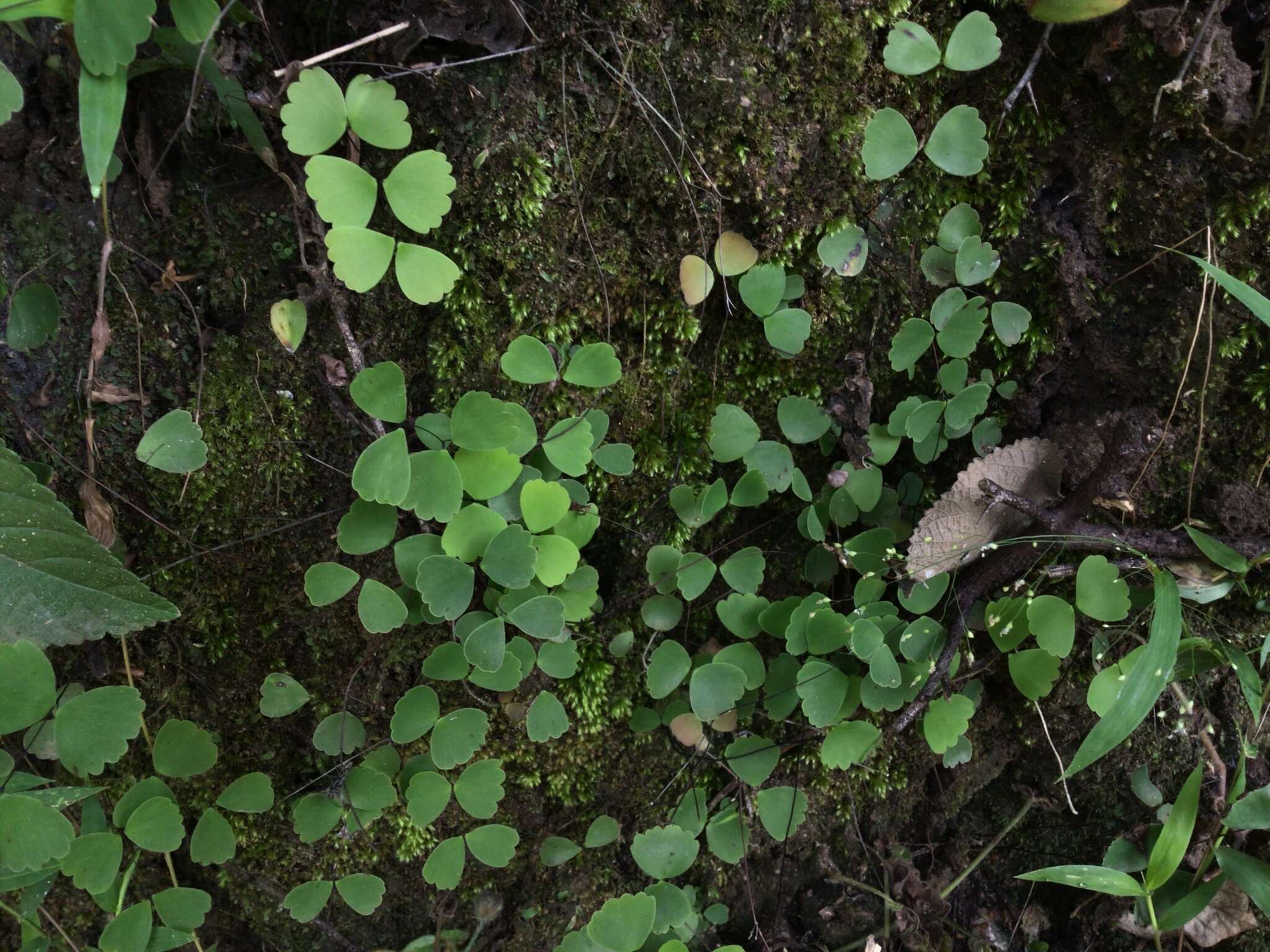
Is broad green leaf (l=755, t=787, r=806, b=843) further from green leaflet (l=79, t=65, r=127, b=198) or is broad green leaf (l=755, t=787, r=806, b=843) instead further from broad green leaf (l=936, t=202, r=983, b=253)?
green leaflet (l=79, t=65, r=127, b=198)

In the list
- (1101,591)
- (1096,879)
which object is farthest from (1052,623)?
(1096,879)

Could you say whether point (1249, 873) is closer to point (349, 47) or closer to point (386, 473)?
point (386, 473)

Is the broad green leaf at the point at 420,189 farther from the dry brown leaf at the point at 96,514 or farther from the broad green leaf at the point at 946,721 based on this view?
the broad green leaf at the point at 946,721

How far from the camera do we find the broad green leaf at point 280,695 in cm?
148

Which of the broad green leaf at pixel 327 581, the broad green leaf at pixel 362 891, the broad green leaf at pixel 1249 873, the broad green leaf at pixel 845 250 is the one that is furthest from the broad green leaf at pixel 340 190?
the broad green leaf at pixel 1249 873

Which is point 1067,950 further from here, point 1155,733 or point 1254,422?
point 1254,422

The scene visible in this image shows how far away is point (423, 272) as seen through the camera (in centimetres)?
129

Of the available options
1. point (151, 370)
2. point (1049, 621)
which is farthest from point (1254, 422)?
point (151, 370)

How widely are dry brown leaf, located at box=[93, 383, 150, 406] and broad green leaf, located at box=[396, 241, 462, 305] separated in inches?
22.8

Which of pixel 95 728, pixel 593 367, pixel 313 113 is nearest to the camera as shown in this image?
pixel 313 113

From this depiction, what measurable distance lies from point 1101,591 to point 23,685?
1884mm

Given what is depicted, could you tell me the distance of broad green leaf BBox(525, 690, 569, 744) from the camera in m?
1.52

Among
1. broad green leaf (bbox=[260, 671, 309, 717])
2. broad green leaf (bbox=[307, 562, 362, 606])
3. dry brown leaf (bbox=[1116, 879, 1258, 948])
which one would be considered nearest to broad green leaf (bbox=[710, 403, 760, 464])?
broad green leaf (bbox=[307, 562, 362, 606])

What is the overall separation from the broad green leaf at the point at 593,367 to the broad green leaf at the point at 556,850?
33.6 inches
